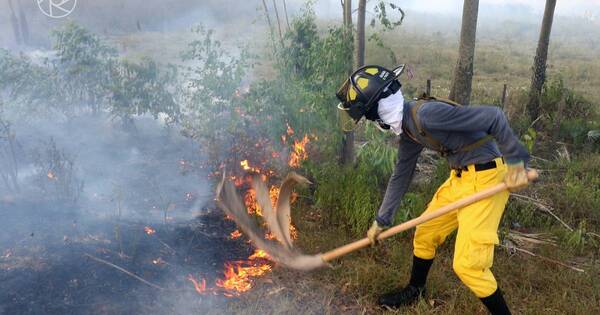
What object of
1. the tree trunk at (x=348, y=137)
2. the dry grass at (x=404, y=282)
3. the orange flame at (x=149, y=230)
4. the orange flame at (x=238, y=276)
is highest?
the tree trunk at (x=348, y=137)

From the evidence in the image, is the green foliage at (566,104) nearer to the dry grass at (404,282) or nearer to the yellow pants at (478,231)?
the dry grass at (404,282)

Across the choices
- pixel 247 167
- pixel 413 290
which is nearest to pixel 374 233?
pixel 413 290

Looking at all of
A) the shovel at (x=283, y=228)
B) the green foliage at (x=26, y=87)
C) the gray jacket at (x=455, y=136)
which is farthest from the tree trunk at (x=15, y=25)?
the gray jacket at (x=455, y=136)

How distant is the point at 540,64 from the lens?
857cm

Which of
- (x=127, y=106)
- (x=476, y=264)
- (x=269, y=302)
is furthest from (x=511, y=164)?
(x=127, y=106)

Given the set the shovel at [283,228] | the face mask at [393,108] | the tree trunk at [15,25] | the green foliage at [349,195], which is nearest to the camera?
the face mask at [393,108]

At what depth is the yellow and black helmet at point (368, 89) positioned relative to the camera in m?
3.13

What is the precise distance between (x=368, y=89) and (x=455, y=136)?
682mm

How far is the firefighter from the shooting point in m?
2.95

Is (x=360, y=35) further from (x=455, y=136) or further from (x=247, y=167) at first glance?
(x=455, y=136)

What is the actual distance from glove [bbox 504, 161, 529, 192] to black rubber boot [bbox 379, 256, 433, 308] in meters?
1.07

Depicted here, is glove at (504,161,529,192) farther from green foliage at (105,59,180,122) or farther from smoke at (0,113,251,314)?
green foliage at (105,59,180,122)

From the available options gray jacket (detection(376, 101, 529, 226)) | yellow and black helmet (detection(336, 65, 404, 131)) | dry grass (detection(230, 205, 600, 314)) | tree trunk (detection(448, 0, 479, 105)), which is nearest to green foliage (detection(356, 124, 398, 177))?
dry grass (detection(230, 205, 600, 314))

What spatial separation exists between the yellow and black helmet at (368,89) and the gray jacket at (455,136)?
20cm
